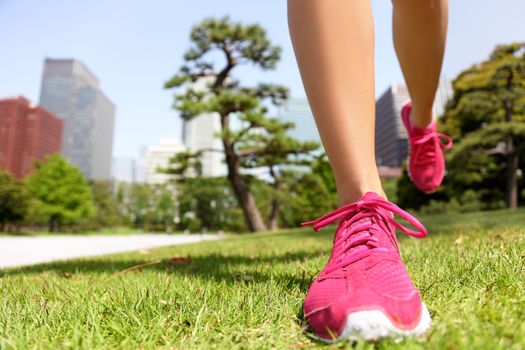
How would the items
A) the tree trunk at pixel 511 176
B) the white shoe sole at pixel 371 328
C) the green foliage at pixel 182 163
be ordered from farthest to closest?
the green foliage at pixel 182 163 → the tree trunk at pixel 511 176 → the white shoe sole at pixel 371 328

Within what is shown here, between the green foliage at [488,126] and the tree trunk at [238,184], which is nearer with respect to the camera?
the green foliage at [488,126]

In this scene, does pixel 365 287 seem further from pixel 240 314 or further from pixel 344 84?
pixel 344 84

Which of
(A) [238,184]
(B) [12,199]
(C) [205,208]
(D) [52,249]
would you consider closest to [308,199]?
(A) [238,184]

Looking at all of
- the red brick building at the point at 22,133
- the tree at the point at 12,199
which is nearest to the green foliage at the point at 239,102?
the tree at the point at 12,199

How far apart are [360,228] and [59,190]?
86.5 feet

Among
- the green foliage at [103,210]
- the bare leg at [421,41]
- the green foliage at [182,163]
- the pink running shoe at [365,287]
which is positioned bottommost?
the green foliage at [103,210]

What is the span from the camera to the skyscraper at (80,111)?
103 meters

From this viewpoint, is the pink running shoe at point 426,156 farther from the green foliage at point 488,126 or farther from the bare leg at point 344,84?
the green foliage at point 488,126

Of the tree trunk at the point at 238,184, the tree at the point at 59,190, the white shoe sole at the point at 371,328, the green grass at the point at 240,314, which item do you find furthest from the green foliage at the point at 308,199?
the white shoe sole at the point at 371,328

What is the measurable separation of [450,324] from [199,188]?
112 ft

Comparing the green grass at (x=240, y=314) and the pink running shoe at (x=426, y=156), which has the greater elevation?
the pink running shoe at (x=426, y=156)

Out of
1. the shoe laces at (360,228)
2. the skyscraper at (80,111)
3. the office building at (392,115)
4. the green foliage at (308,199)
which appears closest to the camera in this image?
the shoe laces at (360,228)

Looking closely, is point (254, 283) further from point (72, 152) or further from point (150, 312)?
point (72, 152)

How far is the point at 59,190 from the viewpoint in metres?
23.7
